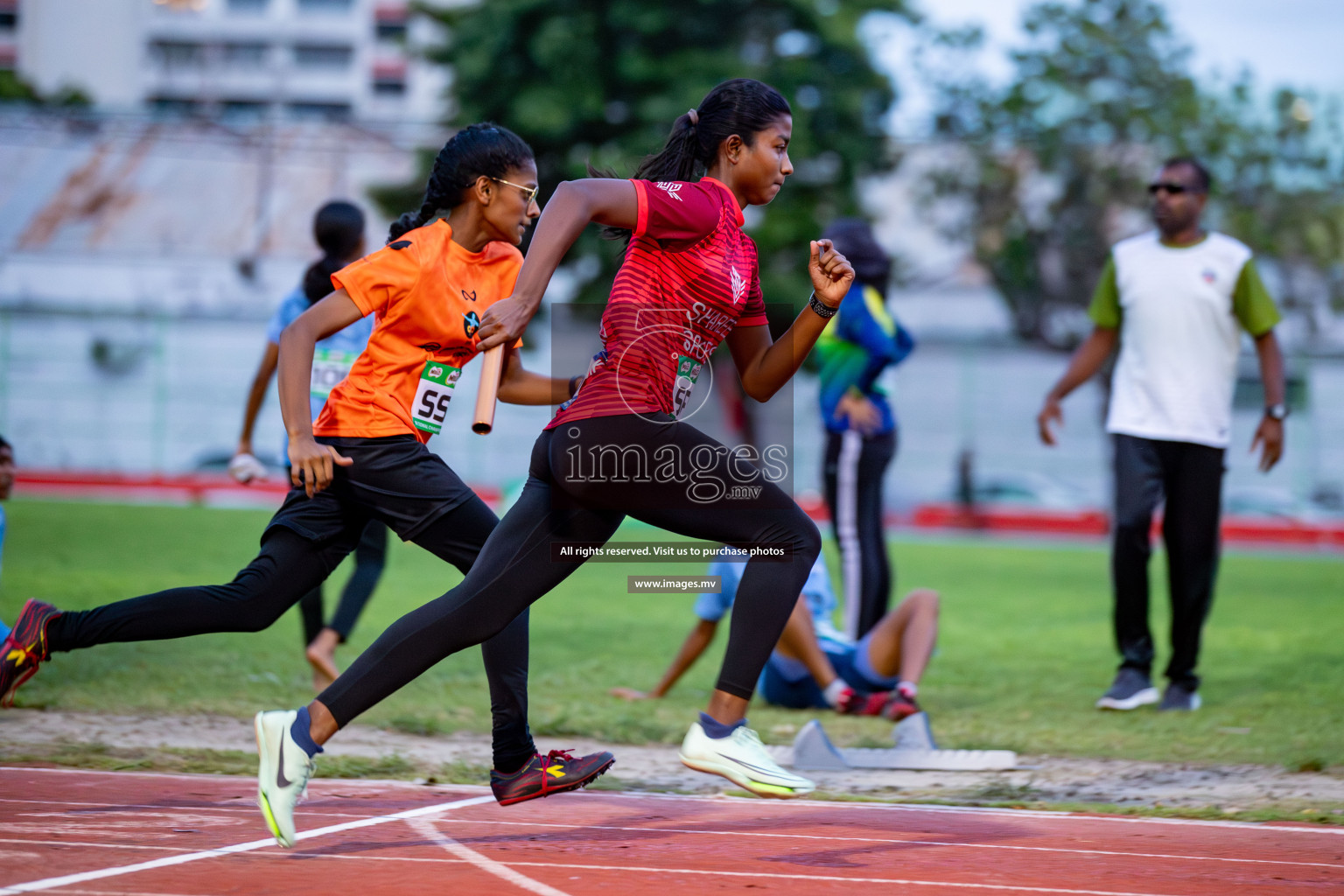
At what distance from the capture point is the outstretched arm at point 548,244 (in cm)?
323

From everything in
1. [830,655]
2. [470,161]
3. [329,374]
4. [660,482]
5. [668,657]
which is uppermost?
[470,161]

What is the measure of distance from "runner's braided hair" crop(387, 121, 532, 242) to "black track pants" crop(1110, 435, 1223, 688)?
3455mm

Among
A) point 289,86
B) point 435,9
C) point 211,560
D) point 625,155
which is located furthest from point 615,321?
point 289,86

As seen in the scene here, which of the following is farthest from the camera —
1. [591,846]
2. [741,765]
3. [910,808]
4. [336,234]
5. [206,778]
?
[336,234]

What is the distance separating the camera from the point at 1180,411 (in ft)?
20.8

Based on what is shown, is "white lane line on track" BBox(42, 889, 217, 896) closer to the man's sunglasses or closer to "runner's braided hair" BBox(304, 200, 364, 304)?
"runner's braided hair" BBox(304, 200, 364, 304)

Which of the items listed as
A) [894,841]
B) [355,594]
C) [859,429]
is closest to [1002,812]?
[894,841]

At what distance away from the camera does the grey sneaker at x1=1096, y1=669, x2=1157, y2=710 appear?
20.3ft

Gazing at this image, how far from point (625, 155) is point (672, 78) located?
169cm

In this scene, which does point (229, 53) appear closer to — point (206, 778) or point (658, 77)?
point (658, 77)

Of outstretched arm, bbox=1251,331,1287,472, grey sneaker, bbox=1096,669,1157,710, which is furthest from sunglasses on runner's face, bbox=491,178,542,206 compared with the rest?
outstretched arm, bbox=1251,331,1287,472

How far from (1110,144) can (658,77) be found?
30.2 feet

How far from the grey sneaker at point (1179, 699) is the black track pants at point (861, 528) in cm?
130

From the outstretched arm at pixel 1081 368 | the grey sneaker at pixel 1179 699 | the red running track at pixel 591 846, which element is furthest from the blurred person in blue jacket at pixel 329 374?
the grey sneaker at pixel 1179 699
